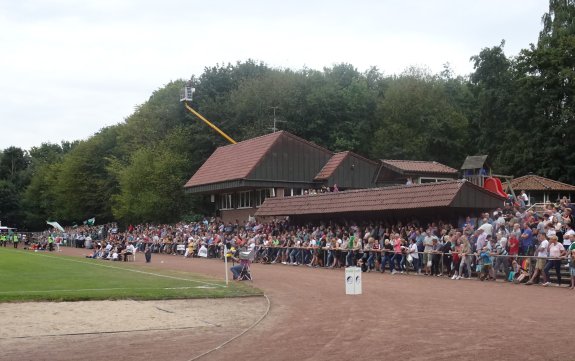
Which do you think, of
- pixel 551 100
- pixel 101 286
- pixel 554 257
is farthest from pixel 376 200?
pixel 551 100

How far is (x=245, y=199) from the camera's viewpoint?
54.2 meters

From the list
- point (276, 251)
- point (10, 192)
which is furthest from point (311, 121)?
point (10, 192)

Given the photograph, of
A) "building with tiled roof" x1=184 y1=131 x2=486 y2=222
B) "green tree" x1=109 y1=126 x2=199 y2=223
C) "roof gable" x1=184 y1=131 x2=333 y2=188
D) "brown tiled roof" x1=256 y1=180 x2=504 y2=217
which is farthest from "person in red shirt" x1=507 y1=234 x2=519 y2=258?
"green tree" x1=109 y1=126 x2=199 y2=223

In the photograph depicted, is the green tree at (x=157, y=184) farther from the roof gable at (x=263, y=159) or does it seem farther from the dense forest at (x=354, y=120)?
the roof gable at (x=263, y=159)

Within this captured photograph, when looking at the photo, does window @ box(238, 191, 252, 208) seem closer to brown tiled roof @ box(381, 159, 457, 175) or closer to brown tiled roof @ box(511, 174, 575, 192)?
brown tiled roof @ box(381, 159, 457, 175)

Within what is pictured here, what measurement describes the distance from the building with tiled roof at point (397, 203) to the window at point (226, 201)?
14.7 m

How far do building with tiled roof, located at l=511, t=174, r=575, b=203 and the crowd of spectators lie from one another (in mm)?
14593

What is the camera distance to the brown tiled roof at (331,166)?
52188mm

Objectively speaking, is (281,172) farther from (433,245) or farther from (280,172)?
(433,245)

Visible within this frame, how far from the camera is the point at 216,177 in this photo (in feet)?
180

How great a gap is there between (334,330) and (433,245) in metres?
14.7

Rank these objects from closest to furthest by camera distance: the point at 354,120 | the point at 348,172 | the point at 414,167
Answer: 1. the point at 414,167
2. the point at 348,172
3. the point at 354,120

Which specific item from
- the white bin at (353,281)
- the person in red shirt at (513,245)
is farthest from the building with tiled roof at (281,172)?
the white bin at (353,281)

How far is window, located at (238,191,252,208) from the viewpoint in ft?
176
